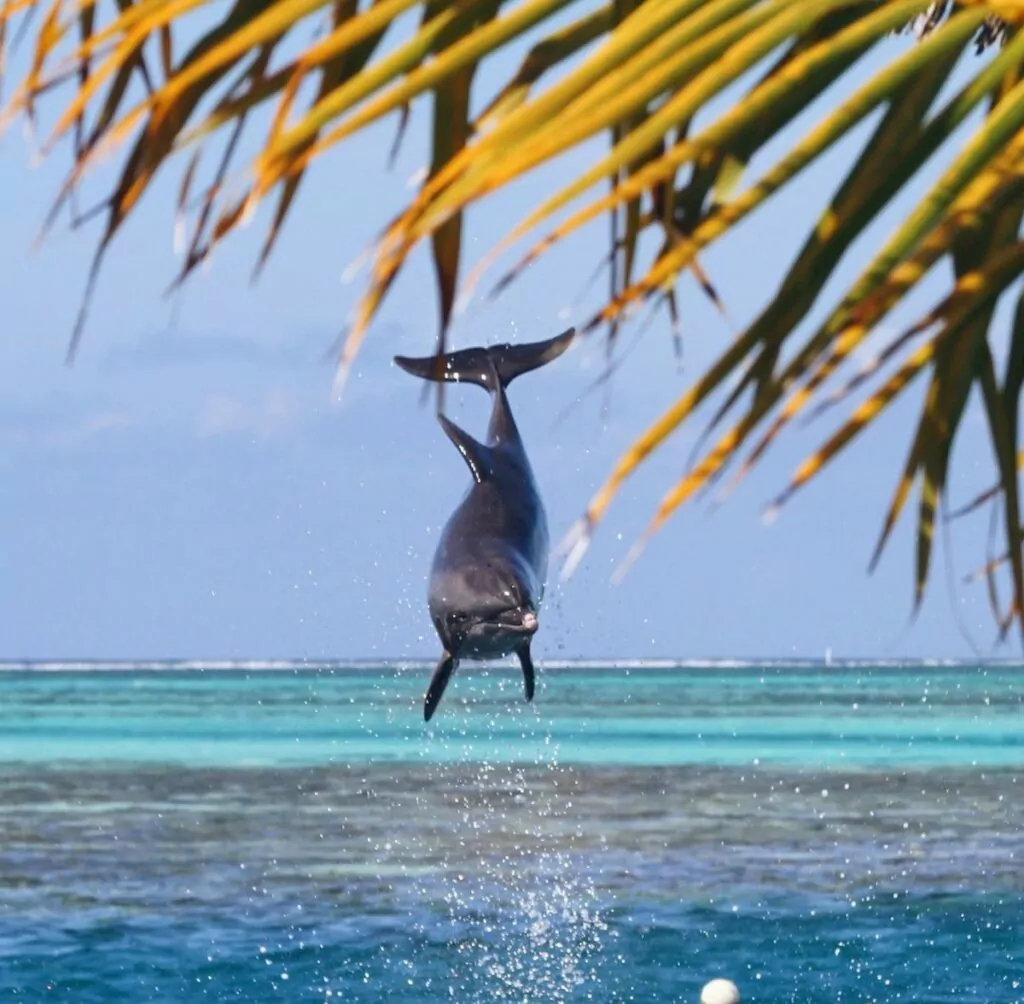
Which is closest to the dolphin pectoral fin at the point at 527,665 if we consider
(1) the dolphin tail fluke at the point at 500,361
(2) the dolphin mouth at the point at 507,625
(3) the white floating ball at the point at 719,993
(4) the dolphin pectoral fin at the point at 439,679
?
(4) the dolphin pectoral fin at the point at 439,679

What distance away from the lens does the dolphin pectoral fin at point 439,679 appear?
9562 millimetres

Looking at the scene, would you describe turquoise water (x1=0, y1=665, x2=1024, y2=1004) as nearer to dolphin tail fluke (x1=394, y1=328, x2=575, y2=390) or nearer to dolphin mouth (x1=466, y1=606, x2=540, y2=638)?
dolphin tail fluke (x1=394, y1=328, x2=575, y2=390)

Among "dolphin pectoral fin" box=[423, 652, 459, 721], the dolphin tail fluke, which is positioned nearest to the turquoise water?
the dolphin tail fluke

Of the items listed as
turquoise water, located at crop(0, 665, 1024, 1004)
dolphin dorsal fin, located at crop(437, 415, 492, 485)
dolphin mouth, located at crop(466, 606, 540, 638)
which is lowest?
turquoise water, located at crop(0, 665, 1024, 1004)

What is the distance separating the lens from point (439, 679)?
9.96 m

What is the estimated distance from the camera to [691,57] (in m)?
1.67

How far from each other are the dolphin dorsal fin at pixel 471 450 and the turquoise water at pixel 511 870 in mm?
11500

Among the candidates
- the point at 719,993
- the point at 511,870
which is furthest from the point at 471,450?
the point at 511,870

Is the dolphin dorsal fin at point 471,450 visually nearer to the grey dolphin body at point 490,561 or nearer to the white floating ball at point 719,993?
the grey dolphin body at point 490,561

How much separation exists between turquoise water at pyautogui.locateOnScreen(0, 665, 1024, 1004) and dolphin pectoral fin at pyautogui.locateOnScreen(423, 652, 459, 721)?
989 centimetres

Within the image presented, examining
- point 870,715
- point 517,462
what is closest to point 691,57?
point 517,462

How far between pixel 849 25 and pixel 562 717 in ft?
273

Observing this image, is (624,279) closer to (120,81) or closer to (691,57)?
(691,57)

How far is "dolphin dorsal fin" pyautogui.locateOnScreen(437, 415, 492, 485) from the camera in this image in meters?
8.66
